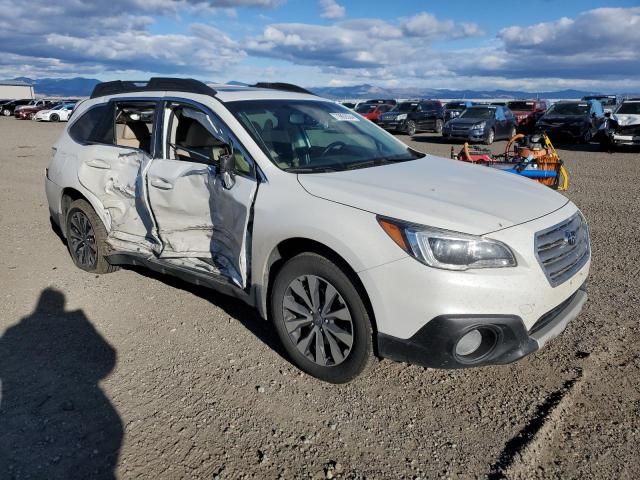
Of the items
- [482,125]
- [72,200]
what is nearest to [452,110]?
[482,125]

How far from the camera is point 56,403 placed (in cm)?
310

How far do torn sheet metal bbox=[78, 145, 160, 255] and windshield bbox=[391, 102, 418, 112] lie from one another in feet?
74.7

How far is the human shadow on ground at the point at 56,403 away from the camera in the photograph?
2604mm

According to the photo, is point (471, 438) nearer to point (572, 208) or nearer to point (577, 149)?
point (572, 208)

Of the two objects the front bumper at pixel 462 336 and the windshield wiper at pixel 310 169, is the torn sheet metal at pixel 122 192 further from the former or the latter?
the front bumper at pixel 462 336

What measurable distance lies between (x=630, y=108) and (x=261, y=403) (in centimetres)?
1772

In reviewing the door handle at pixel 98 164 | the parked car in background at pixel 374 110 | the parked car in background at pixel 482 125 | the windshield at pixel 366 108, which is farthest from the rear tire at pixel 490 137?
the door handle at pixel 98 164

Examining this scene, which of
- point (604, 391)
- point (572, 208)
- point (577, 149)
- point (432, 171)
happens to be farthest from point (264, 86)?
point (577, 149)

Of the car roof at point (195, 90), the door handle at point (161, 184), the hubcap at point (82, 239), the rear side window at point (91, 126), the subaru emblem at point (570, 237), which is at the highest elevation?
the car roof at point (195, 90)

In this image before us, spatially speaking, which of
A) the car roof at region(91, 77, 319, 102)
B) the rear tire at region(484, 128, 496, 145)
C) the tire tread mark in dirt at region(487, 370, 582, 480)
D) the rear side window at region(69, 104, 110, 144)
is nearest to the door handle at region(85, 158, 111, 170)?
the rear side window at region(69, 104, 110, 144)

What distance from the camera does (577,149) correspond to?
17.6m

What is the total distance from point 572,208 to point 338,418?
6.56 ft

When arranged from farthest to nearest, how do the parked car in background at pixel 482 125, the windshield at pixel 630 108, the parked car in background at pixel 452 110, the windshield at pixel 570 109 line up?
the parked car in background at pixel 452 110
the parked car in background at pixel 482 125
the windshield at pixel 570 109
the windshield at pixel 630 108

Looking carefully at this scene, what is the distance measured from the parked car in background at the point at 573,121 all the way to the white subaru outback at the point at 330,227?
55.2 ft
